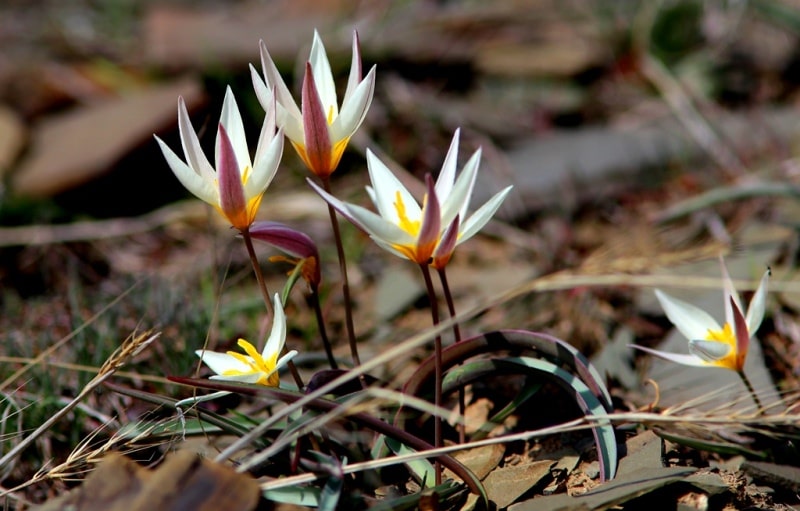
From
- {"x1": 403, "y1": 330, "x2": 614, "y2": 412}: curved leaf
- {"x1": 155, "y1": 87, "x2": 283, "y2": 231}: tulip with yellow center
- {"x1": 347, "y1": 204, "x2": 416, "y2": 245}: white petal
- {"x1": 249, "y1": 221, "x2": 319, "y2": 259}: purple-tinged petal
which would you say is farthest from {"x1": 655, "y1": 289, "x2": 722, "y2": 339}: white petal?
{"x1": 155, "y1": 87, "x2": 283, "y2": 231}: tulip with yellow center

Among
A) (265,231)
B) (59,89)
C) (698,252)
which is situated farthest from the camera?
(59,89)

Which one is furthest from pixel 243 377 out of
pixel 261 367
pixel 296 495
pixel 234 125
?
pixel 234 125

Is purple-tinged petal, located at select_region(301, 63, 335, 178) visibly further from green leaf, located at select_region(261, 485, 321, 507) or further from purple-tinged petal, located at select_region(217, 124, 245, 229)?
green leaf, located at select_region(261, 485, 321, 507)

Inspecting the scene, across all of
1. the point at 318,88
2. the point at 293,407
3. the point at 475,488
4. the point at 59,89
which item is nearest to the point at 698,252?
the point at 475,488

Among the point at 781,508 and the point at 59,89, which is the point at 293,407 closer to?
the point at 781,508

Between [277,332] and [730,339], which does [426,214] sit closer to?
[277,332]

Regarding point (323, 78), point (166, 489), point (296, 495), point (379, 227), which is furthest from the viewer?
point (323, 78)

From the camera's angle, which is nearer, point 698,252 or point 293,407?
point 293,407
